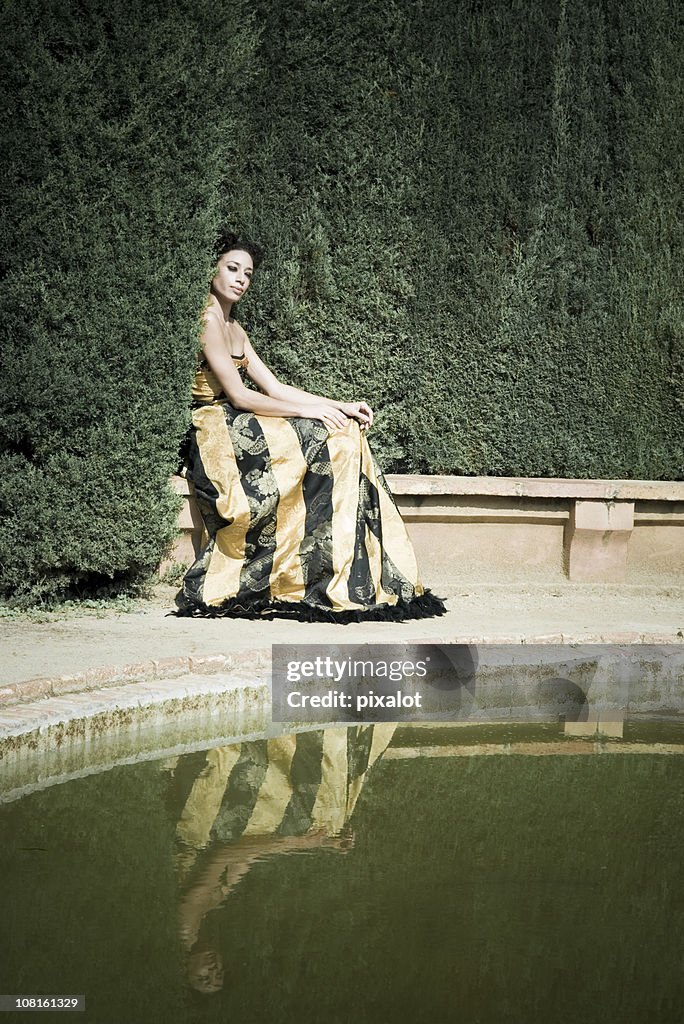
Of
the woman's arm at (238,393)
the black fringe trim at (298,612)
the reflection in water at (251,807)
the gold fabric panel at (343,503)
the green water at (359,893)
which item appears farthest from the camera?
the woman's arm at (238,393)

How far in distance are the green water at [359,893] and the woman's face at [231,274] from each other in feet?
10.2

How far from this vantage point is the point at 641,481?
7059 millimetres

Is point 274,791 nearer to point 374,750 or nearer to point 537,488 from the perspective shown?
point 374,750

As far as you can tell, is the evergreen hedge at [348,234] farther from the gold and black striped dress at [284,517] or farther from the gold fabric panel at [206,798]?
the gold fabric panel at [206,798]

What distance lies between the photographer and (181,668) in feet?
13.4

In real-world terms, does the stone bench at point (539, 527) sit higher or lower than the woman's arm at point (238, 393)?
lower

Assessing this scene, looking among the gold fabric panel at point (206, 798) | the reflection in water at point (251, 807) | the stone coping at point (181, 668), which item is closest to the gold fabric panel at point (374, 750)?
the reflection in water at point (251, 807)

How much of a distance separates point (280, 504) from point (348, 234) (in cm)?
195

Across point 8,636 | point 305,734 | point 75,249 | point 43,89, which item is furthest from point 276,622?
point 43,89

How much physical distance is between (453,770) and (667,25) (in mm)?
6090

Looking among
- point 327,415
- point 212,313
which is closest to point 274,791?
point 327,415

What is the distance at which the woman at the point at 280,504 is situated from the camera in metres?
5.66

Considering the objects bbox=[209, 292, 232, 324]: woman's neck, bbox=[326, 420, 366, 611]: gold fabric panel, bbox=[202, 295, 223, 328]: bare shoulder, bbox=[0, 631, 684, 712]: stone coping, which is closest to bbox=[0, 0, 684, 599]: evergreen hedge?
bbox=[202, 295, 223, 328]: bare shoulder

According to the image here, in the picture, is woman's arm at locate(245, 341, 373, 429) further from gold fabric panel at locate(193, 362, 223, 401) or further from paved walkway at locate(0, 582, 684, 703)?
paved walkway at locate(0, 582, 684, 703)
